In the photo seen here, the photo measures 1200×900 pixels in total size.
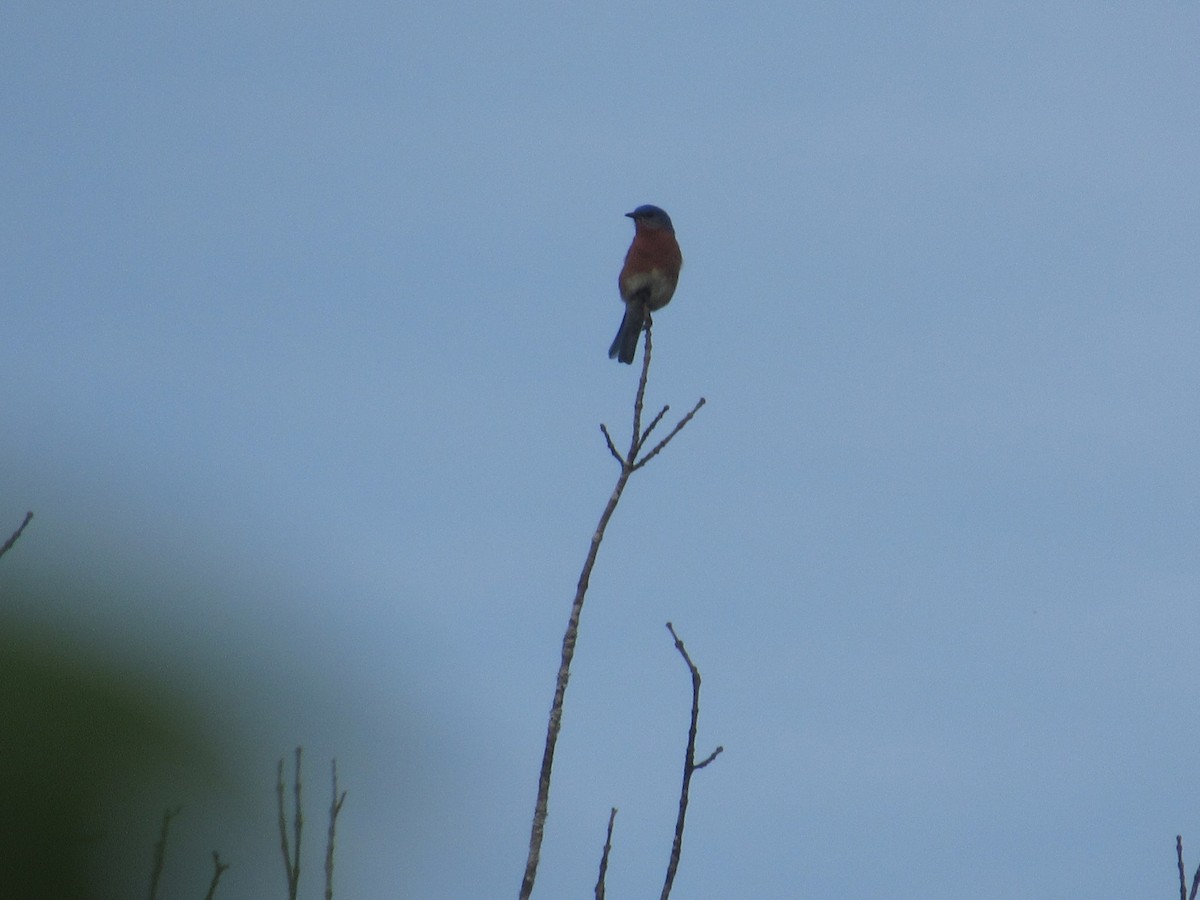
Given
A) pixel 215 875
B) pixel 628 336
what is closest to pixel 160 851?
pixel 215 875

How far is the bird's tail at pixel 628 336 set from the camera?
940 centimetres

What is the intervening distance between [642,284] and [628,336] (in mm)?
335

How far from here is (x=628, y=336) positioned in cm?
945

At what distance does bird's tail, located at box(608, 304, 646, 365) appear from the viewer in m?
9.40

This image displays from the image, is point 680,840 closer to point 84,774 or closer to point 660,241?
point 660,241

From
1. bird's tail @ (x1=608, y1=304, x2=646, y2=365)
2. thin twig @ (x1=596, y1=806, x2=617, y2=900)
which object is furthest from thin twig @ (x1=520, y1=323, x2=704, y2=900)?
bird's tail @ (x1=608, y1=304, x2=646, y2=365)

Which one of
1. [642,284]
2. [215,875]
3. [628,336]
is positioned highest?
[642,284]

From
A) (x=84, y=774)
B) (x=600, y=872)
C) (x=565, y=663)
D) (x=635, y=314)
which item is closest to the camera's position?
(x=600, y=872)

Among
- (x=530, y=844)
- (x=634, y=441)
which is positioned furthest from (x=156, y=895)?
(x=634, y=441)

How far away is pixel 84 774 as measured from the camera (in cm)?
1027

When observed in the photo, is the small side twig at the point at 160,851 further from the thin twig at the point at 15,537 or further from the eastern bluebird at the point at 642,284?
the eastern bluebird at the point at 642,284

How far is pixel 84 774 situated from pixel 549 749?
26.3 ft

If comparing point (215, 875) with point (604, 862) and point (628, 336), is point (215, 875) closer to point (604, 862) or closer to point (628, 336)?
point (604, 862)

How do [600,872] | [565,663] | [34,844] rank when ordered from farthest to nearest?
[34,844], [565,663], [600,872]
